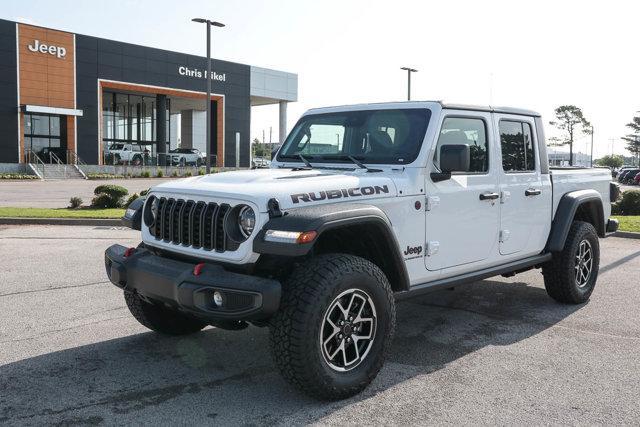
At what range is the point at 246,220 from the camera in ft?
12.4

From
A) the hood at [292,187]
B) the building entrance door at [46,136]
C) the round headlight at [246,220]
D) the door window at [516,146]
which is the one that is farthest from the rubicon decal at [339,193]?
the building entrance door at [46,136]

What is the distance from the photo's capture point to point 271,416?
3.60 m

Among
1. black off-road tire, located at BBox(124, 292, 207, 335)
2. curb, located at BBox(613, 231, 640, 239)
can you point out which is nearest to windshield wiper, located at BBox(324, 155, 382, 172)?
black off-road tire, located at BBox(124, 292, 207, 335)

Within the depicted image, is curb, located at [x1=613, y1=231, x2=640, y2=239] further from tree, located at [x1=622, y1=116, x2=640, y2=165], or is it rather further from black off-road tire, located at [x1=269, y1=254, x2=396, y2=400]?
tree, located at [x1=622, y1=116, x2=640, y2=165]

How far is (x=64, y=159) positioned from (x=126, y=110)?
41.3ft

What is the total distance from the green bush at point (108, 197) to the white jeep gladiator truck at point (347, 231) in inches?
476

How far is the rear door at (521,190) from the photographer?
5375 millimetres

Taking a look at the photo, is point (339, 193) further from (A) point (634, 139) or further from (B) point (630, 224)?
(A) point (634, 139)

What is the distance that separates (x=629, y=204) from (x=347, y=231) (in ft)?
46.6

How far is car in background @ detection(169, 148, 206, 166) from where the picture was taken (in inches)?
1922

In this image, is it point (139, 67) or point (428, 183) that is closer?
point (428, 183)

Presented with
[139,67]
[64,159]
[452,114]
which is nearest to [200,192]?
[452,114]

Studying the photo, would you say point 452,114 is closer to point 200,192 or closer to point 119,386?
point 200,192

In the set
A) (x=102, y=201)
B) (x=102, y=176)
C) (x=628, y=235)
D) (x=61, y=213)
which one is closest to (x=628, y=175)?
(x=628, y=235)
